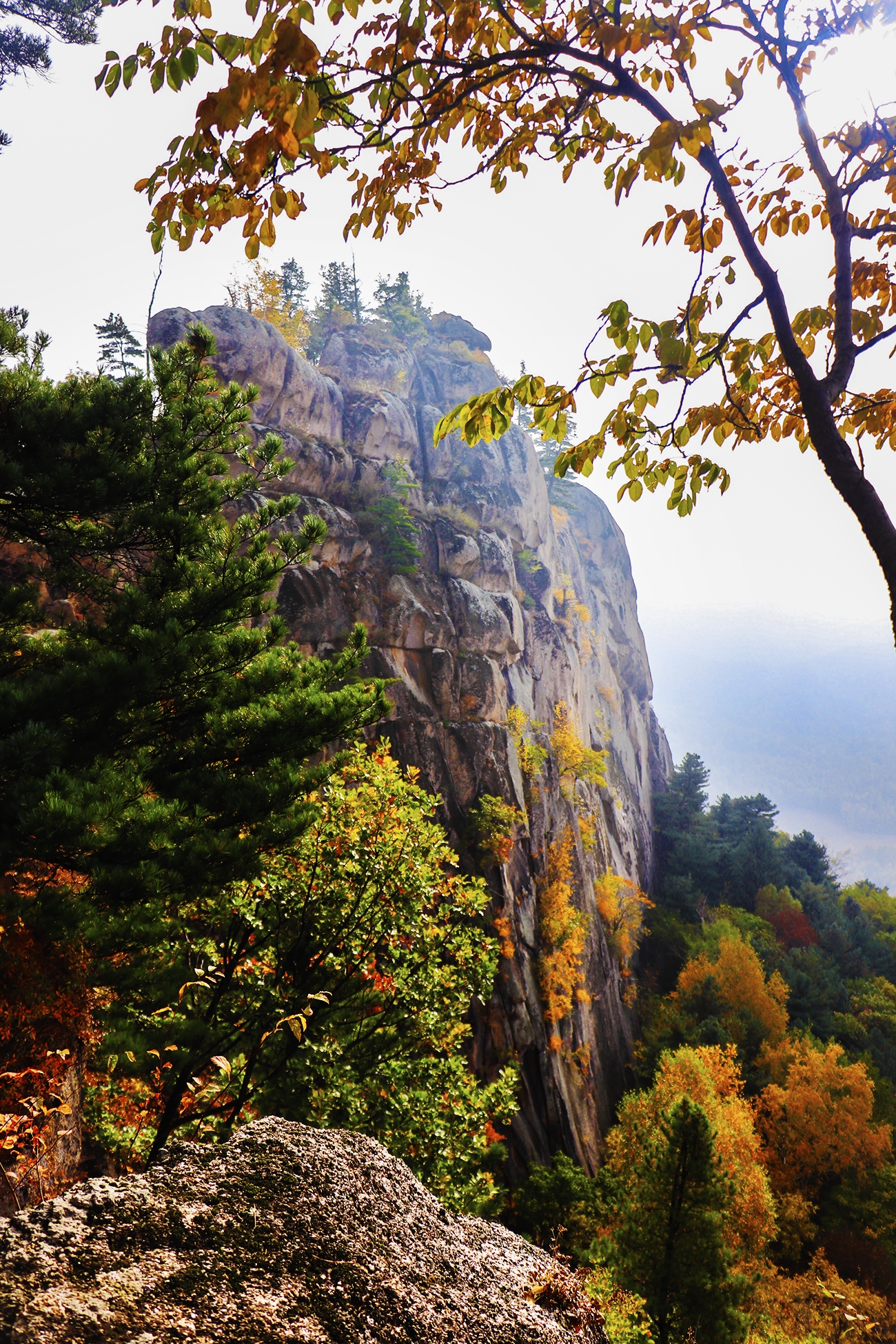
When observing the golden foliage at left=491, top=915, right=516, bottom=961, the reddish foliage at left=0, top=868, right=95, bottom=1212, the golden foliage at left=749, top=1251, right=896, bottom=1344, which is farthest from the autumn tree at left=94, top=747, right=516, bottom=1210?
the golden foliage at left=749, top=1251, right=896, bottom=1344

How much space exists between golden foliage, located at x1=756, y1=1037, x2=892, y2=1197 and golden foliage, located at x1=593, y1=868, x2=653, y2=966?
741 centimetres

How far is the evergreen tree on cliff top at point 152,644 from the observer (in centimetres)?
446

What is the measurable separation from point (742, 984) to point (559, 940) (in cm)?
1257

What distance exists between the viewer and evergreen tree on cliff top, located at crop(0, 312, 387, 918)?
4457mm

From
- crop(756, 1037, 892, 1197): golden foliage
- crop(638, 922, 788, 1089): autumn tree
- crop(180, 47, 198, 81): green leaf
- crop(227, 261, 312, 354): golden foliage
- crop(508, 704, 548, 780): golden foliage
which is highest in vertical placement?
crop(227, 261, 312, 354): golden foliage

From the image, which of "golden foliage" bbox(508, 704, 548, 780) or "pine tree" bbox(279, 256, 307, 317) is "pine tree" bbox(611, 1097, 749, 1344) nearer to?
"golden foliage" bbox(508, 704, 548, 780)

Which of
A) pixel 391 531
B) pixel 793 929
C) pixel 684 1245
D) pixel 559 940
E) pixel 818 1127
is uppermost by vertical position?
pixel 391 531

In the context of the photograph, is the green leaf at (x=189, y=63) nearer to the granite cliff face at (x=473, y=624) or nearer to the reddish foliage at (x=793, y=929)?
the granite cliff face at (x=473, y=624)

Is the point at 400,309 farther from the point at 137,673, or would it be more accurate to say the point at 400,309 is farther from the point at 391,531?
the point at 137,673

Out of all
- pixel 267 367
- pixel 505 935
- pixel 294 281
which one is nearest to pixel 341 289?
pixel 294 281

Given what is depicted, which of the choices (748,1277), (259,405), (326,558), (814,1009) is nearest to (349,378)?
(259,405)

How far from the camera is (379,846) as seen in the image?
7840 millimetres

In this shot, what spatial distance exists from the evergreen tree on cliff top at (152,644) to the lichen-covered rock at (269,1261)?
2289 millimetres

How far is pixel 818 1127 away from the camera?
2242 cm
